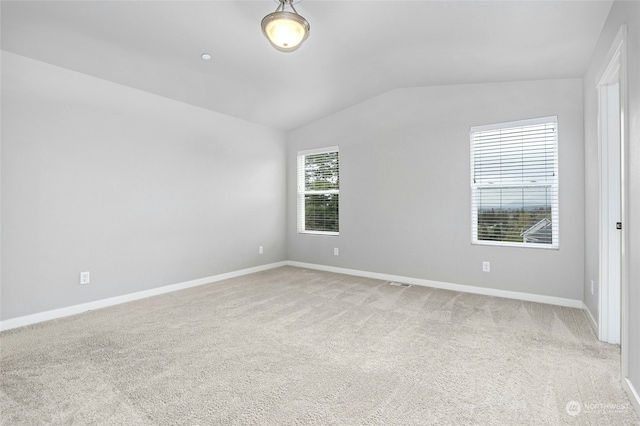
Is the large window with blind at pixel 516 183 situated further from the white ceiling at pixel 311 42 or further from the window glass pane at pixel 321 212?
the window glass pane at pixel 321 212

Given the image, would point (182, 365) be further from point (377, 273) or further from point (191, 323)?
point (377, 273)

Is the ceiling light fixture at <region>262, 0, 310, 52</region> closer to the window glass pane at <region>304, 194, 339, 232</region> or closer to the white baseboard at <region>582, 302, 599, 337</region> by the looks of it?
the window glass pane at <region>304, 194, 339, 232</region>

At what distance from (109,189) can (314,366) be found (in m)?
2.99

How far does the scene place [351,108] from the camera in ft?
16.3

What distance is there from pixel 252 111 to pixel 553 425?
466 cm

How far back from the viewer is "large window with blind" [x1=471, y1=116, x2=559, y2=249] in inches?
139

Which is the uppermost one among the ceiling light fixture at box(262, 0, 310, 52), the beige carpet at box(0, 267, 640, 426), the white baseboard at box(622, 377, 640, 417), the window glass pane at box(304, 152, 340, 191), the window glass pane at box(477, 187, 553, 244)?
the ceiling light fixture at box(262, 0, 310, 52)

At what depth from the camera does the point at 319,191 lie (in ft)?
18.0

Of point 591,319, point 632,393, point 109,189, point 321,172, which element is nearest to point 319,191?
point 321,172

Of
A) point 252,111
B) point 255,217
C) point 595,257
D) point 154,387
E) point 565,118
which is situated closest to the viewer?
point 154,387

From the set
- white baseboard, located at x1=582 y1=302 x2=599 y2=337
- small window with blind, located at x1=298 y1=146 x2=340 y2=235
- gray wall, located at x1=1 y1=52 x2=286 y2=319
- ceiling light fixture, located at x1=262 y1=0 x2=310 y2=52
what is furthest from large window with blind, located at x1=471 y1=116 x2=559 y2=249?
gray wall, located at x1=1 y1=52 x2=286 y2=319

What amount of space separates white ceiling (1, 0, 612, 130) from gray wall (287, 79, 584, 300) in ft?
1.04

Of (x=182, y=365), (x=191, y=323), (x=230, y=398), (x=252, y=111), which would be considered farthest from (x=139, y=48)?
(x=230, y=398)

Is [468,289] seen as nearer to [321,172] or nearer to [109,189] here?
[321,172]
